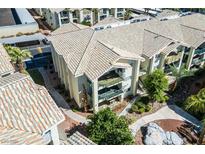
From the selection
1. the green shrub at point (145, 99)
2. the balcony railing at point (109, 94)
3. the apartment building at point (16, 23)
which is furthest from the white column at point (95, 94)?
the apartment building at point (16, 23)

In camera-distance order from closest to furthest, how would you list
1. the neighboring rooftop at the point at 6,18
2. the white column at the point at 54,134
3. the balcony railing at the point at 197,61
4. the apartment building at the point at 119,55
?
the white column at the point at 54,134 → the apartment building at the point at 119,55 → the balcony railing at the point at 197,61 → the neighboring rooftop at the point at 6,18

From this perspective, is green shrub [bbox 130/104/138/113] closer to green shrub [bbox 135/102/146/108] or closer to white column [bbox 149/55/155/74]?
green shrub [bbox 135/102/146/108]

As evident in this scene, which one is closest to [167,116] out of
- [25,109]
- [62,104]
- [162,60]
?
[162,60]

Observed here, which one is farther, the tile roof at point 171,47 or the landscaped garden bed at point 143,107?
the tile roof at point 171,47

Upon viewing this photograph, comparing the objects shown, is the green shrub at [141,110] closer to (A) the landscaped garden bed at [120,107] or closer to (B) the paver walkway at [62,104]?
(A) the landscaped garden bed at [120,107]

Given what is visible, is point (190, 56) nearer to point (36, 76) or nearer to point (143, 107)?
point (143, 107)
